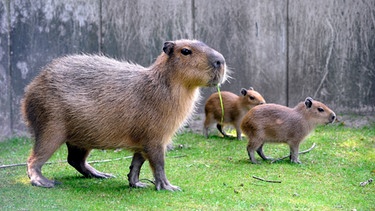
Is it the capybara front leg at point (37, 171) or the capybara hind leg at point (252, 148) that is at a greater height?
the capybara front leg at point (37, 171)

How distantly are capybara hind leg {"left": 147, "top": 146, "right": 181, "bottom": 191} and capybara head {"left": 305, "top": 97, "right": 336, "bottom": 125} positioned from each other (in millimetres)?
2279

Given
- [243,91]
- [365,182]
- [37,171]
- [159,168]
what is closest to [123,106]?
[159,168]

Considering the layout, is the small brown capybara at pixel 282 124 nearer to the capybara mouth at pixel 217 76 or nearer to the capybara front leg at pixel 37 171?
the capybara mouth at pixel 217 76

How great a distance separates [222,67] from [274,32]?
3.52m

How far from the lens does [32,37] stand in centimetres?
935

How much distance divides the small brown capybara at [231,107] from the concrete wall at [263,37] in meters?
0.59

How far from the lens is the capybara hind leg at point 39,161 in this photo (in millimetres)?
6742

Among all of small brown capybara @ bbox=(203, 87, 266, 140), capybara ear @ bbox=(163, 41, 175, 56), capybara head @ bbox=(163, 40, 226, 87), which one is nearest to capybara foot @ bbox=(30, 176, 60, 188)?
capybara head @ bbox=(163, 40, 226, 87)

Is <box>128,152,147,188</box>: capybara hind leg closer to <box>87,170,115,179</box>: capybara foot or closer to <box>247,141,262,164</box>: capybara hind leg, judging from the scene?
<box>87,170,115,179</box>: capybara foot

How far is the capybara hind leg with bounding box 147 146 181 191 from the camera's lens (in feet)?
22.0

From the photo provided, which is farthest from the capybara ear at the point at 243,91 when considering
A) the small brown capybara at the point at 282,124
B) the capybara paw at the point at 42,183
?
the capybara paw at the point at 42,183

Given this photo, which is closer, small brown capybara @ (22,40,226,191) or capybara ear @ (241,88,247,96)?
small brown capybara @ (22,40,226,191)

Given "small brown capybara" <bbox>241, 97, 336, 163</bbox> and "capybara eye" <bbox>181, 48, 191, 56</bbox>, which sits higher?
"capybara eye" <bbox>181, 48, 191, 56</bbox>

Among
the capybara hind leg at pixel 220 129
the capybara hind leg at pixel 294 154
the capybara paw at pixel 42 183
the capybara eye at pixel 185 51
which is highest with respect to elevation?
the capybara eye at pixel 185 51
